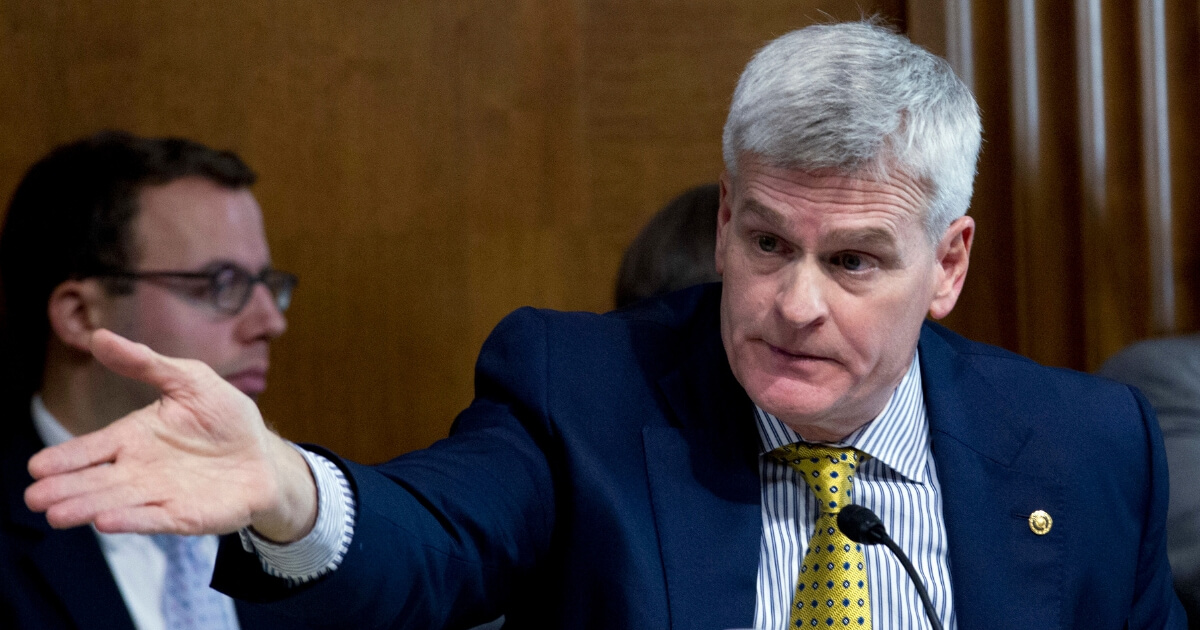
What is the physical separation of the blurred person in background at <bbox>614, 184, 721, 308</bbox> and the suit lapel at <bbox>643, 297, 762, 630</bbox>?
0.57m

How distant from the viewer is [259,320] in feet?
7.18

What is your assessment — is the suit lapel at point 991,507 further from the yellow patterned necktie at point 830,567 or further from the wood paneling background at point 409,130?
the wood paneling background at point 409,130

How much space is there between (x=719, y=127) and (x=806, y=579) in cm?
150

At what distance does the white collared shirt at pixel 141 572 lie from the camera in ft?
6.17

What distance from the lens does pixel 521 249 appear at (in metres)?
2.71

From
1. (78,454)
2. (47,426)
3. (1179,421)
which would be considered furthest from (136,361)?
(1179,421)

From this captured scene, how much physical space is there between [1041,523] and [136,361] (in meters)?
1.09

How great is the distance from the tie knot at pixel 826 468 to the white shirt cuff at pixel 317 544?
593mm

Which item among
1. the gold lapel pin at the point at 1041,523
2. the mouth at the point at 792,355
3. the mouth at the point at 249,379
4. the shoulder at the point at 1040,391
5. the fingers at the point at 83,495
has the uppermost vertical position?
the fingers at the point at 83,495

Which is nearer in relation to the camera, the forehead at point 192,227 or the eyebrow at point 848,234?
the eyebrow at point 848,234

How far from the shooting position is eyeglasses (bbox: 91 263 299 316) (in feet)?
6.99

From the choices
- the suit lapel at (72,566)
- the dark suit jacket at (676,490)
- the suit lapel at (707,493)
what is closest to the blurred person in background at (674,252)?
the dark suit jacket at (676,490)

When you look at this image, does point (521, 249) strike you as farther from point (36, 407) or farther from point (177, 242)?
point (36, 407)

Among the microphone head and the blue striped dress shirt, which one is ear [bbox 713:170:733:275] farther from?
the microphone head
